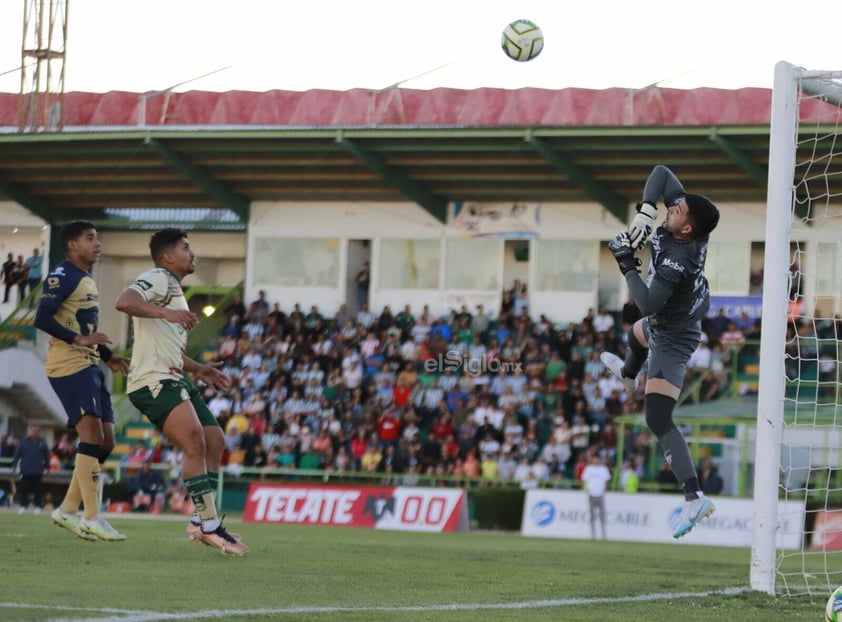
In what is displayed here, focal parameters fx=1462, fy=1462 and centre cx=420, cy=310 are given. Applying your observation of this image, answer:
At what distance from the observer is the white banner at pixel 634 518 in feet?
79.5

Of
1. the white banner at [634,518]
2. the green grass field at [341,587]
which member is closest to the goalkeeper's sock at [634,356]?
the green grass field at [341,587]

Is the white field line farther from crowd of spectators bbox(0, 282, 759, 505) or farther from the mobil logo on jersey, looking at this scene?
crowd of spectators bbox(0, 282, 759, 505)

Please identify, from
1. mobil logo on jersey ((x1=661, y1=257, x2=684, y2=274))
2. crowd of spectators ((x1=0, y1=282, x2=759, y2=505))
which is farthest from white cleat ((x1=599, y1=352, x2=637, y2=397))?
crowd of spectators ((x1=0, y1=282, x2=759, y2=505))

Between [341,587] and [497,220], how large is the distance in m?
25.8

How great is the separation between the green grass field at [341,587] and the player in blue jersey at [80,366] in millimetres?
303

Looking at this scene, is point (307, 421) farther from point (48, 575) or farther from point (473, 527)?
point (48, 575)

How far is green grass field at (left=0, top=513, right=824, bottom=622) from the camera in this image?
290 inches

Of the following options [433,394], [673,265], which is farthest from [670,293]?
[433,394]

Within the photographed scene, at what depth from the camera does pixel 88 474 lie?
1099cm

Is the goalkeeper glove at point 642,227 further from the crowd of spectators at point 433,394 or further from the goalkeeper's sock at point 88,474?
the crowd of spectators at point 433,394

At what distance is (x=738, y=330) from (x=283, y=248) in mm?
11800

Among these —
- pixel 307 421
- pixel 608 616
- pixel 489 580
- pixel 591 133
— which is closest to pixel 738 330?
pixel 591 133

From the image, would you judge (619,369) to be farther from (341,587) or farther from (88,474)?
(88,474)

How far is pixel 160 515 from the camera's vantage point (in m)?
28.3
